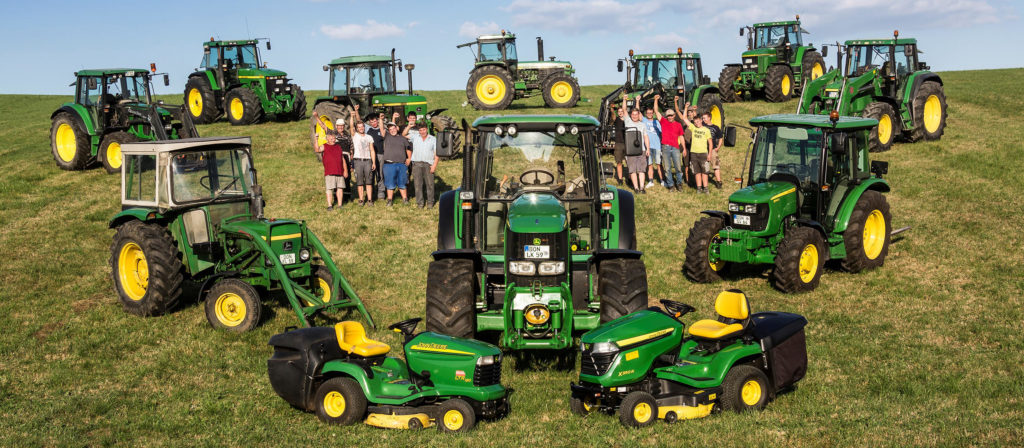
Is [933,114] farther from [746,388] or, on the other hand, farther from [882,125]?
[746,388]

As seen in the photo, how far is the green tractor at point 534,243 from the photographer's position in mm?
7559

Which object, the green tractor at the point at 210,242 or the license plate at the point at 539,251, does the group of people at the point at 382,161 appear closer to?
the green tractor at the point at 210,242

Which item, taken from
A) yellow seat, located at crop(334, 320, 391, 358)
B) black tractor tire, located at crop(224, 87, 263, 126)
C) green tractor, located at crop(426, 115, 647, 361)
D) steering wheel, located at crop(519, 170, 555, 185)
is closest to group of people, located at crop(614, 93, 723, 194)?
green tractor, located at crop(426, 115, 647, 361)

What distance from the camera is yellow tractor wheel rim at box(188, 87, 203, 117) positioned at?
24734mm

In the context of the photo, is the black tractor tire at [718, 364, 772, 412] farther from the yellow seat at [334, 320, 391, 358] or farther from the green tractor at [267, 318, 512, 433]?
the yellow seat at [334, 320, 391, 358]

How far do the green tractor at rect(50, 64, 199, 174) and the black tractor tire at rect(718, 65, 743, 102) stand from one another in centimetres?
1497

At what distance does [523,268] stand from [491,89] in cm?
1831

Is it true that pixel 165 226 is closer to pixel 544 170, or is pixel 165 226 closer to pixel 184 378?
pixel 184 378

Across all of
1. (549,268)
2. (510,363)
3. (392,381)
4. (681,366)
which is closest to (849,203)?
(549,268)

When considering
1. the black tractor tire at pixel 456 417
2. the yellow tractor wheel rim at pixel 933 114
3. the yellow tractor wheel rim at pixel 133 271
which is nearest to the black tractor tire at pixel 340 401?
the black tractor tire at pixel 456 417

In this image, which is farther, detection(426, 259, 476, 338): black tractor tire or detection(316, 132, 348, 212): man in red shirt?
detection(316, 132, 348, 212): man in red shirt

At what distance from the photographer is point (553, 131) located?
8672mm

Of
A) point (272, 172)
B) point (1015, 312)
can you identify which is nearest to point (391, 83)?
point (272, 172)

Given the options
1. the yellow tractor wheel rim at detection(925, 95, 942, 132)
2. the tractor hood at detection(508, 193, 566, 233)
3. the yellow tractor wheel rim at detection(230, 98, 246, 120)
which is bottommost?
the tractor hood at detection(508, 193, 566, 233)
